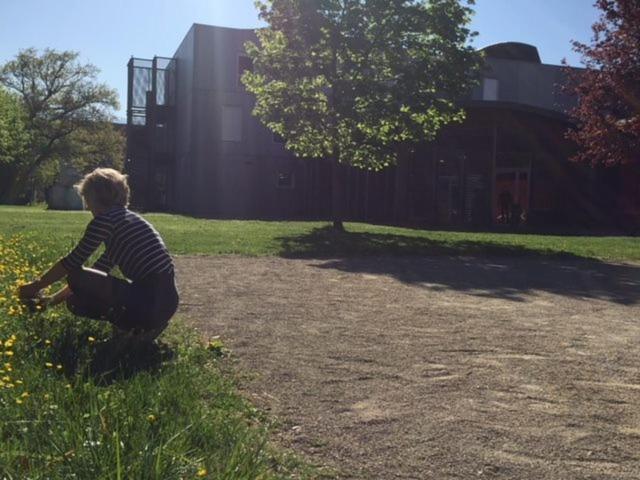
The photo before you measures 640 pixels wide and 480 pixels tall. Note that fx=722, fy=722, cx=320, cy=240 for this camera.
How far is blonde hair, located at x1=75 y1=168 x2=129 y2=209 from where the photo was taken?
4.90m

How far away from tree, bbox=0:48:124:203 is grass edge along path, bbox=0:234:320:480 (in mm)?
59426

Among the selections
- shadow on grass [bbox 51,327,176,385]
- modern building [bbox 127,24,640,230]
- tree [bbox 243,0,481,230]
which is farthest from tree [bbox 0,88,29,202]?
shadow on grass [bbox 51,327,176,385]

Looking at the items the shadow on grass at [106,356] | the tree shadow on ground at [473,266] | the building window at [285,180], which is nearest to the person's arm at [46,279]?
the shadow on grass at [106,356]

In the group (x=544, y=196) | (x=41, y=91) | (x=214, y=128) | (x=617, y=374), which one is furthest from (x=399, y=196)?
(x=41, y=91)

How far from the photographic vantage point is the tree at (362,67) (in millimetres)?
18203

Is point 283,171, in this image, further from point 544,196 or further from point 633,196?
point 633,196

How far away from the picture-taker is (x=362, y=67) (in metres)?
18.4

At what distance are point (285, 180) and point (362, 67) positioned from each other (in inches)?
657

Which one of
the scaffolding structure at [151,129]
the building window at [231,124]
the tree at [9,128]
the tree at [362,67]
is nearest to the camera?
the tree at [362,67]

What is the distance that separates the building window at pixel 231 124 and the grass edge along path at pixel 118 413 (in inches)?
1149

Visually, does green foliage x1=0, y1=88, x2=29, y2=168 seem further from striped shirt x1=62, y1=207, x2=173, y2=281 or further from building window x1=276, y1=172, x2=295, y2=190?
striped shirt x1=62, y1=207, x2=173, y2=281

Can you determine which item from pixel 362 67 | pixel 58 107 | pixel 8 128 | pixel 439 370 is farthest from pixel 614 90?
pixel 58 107

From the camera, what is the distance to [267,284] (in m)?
9.04

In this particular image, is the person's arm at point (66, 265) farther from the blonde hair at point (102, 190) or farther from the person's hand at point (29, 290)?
the blonde hair at point (102, 190)
